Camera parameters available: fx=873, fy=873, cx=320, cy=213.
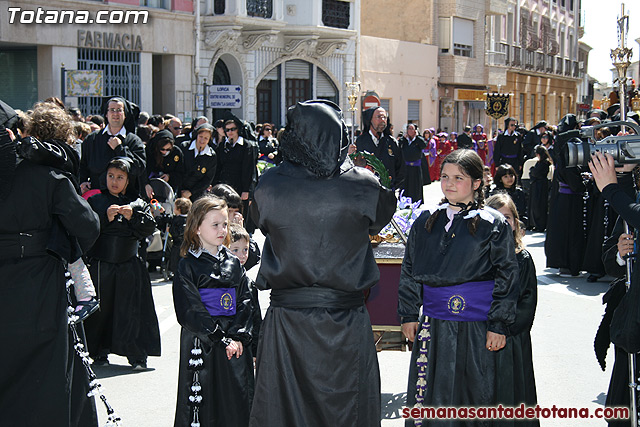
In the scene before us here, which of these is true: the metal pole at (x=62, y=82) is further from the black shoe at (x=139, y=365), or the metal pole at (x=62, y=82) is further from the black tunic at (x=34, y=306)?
the black tunic at (x=34, y=306)

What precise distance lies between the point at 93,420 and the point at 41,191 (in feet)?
4.56

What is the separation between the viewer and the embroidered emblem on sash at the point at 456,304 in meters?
4.76

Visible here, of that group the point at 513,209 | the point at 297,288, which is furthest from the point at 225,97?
the point at 297,288

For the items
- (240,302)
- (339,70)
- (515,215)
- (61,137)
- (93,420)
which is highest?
(339,70)

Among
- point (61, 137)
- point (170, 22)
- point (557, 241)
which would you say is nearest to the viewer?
point (61, 137)

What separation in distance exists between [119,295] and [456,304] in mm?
3349

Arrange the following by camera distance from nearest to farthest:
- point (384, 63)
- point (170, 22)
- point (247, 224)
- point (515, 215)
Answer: point (515, 215)
point (247, 224)
point (170, 22)
point (384, 63)

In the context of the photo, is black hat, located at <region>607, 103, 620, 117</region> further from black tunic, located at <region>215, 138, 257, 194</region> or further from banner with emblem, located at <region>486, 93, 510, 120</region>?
banner with emblem, located at <region>486, 93, 510, 120</region>

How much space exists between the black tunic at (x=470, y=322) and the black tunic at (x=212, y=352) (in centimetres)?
109

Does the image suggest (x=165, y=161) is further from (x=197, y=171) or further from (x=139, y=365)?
(x=139, y=365)

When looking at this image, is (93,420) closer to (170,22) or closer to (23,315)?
(23,315)

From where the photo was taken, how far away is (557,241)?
11.6 m

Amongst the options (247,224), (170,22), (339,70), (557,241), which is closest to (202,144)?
(247,224)

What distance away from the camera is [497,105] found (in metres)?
31.9
